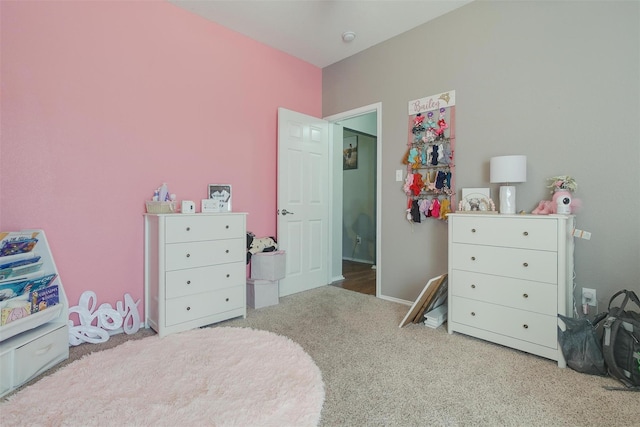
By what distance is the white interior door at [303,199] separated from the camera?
3.32 m

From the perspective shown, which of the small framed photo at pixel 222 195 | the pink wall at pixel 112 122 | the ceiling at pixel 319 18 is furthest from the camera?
the small framed photo at pixel 222 195

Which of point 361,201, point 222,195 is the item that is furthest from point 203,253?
point 361,201

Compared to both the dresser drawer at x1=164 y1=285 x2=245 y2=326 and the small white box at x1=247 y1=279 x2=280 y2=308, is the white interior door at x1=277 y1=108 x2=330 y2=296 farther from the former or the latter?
the dresser drawer at x1=164 y1=285 x2=245 y2=326

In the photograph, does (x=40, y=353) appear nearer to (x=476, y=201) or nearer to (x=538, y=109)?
(x=476, y=201)

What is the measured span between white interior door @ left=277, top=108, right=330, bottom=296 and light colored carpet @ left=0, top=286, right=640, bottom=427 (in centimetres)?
96

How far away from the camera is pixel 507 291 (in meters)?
2.07

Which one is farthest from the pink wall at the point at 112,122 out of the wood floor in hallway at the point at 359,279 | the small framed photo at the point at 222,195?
the wood floor in hallway at the point at 359,279

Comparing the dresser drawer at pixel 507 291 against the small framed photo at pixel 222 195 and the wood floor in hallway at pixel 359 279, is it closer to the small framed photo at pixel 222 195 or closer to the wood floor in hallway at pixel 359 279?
the wood floor in hallway at pixel 359 279

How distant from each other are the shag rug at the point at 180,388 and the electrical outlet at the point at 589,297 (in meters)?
1.87

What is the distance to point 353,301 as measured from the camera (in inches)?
123

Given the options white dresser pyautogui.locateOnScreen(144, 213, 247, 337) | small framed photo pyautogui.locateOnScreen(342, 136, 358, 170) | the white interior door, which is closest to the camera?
white dresser pyautogui.locateOnScreen(144, 213, 247, 337)

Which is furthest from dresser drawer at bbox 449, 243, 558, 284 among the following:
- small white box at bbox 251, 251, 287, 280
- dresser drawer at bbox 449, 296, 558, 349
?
small white box at bbox 251, 251, 287, 280

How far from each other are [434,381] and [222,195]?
2254 mm

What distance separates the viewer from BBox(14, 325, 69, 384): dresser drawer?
5.24ft
